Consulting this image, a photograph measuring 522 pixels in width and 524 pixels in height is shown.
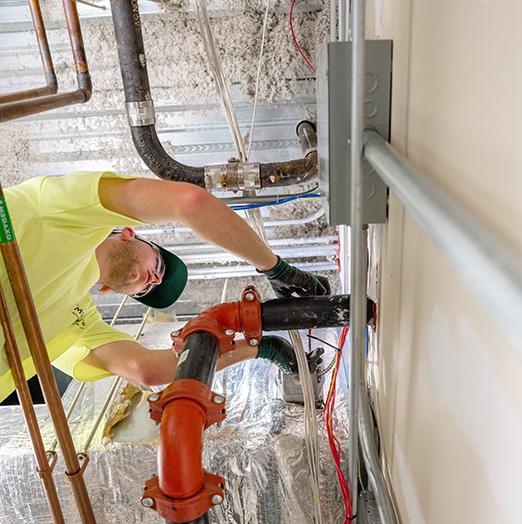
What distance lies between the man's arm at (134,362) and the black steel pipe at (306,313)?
1.58 feet

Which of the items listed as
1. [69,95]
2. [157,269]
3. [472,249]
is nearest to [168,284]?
[157,269]

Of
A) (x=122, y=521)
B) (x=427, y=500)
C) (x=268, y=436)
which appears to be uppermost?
(x=427, y=500)

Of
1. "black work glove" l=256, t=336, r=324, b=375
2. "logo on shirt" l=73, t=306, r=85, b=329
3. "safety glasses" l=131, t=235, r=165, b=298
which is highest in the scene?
"safety glasses" l=131, t=235, r=165, b=298

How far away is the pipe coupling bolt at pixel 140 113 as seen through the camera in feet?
4.69

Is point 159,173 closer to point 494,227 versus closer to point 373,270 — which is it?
point 373,270

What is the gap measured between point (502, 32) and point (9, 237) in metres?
0.70

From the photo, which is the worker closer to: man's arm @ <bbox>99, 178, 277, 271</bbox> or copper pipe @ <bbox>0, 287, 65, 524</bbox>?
man's arm @ <bbox>99, 178, 277, 271</bbox>

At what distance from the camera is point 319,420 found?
4.86ft

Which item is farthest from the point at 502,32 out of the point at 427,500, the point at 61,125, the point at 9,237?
the point at 61,125

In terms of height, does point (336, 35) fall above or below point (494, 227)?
above

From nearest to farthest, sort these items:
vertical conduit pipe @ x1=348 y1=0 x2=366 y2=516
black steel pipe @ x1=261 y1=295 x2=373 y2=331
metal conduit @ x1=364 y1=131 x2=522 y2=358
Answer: metal conduit @ x1=364 y1=131 x2=522 y2=358 → vertical conduit pipe @ x1=348 y1=0 x2=366 y2=516 → black steel pipe @ x1=261 y1=295 x2=373 y2=331

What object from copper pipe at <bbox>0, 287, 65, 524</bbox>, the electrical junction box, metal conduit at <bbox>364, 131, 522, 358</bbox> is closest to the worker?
copper pipe at <bbox>0, 287, 65, 524</bbox>

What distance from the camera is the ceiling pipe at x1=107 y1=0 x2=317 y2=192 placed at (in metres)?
1.38

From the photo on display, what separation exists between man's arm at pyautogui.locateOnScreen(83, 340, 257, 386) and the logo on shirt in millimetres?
87
